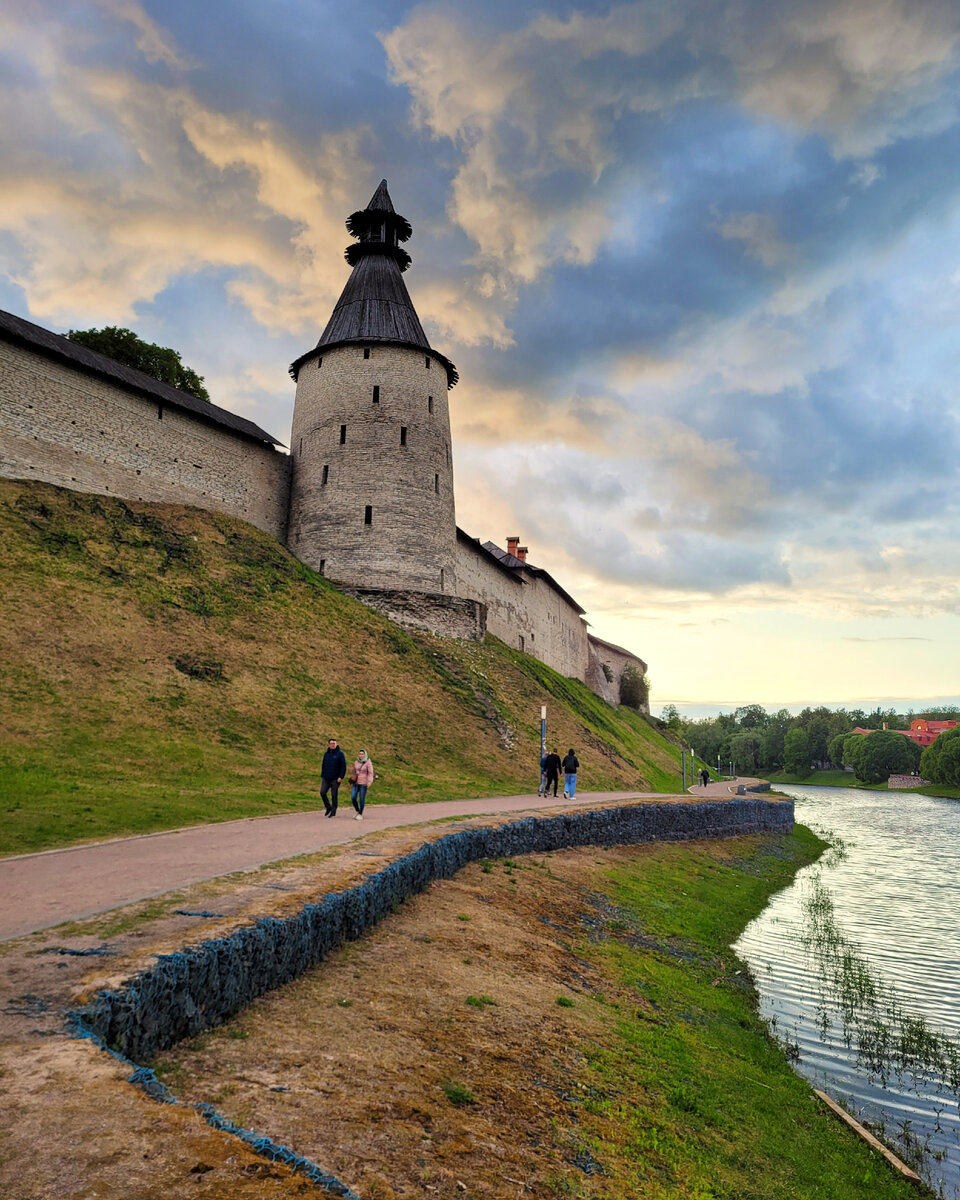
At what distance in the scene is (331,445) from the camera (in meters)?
35.9

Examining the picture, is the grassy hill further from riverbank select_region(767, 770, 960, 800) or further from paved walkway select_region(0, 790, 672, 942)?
riverbank select_region(767, 770, 960, 800)

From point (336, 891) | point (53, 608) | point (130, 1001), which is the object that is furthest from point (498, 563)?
point (130, 1001)

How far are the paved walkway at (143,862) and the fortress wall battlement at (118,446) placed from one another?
1824 cm

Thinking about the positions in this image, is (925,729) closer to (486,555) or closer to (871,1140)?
(486,555)

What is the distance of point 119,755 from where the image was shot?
16.5 metres

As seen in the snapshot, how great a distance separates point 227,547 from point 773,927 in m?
23.7

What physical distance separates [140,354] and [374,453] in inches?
557

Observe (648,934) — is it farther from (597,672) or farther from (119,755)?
(597,672)

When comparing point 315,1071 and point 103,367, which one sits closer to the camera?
point 315,1071

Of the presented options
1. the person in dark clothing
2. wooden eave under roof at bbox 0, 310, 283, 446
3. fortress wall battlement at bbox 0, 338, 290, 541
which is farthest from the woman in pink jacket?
wooden eave under roof at bbox 0, 310, 283, 446

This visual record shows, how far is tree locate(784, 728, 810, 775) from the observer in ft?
382

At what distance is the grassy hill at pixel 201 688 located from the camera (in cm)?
1534

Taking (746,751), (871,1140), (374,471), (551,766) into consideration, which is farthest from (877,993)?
(746,751)

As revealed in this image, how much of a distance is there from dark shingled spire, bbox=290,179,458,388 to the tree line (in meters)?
60.1
